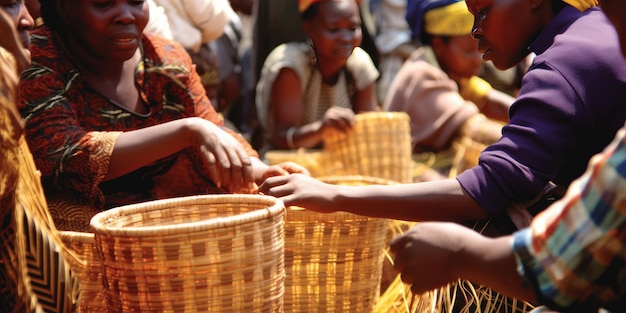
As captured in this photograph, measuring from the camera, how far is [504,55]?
2934 mm

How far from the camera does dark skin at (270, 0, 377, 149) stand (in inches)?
208

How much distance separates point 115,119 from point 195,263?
113 cm

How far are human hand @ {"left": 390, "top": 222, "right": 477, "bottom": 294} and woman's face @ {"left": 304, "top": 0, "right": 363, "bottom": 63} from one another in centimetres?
331

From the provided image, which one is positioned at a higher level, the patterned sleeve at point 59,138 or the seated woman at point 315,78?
the patterned sleeve at point 59,138

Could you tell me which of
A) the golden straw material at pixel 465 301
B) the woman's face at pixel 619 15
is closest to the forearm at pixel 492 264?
the woman's face at pixel 619 15

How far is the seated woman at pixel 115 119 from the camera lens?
2.99 meters

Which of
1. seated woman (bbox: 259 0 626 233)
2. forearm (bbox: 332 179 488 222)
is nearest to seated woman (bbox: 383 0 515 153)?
seated woman (bbox: 259 0 626 233)

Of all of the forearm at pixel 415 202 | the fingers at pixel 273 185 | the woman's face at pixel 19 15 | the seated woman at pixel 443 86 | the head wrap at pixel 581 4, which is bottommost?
the seated woman at pixel 443 86

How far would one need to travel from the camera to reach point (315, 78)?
5555 millimetres

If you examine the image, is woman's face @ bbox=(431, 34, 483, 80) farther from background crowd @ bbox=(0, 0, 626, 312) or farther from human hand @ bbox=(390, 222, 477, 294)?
human hand @ bbox=(390, 222, 477, 294)

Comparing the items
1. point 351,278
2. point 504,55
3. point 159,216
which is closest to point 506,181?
point 504,55

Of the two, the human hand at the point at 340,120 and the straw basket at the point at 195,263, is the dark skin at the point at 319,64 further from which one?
the straw basket at the point at 195,263

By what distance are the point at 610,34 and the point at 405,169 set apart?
237cm

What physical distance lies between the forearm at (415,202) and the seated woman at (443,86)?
104 inches
